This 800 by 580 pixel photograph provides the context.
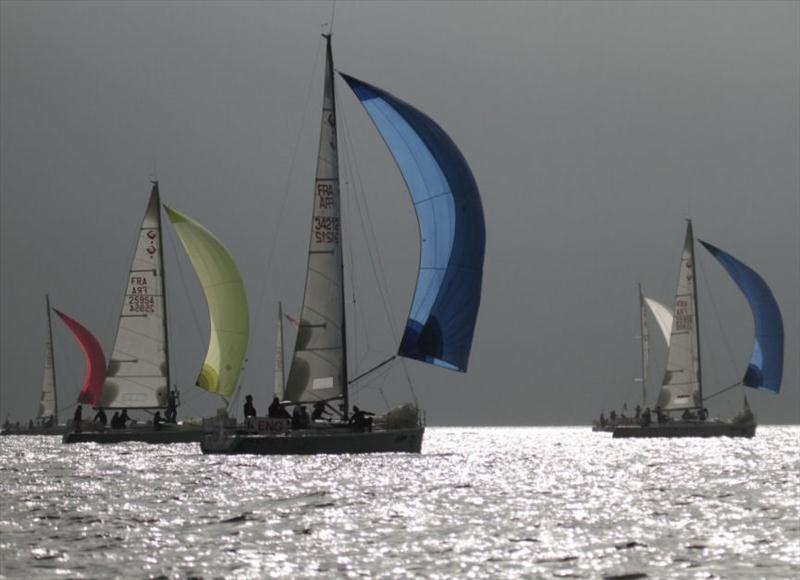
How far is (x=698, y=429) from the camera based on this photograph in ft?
244

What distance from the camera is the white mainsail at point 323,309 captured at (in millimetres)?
47375

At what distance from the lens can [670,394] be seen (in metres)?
77.6

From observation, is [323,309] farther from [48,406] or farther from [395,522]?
[48,406]

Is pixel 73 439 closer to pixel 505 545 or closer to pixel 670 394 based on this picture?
pixel 670 394

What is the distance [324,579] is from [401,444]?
25282 mm

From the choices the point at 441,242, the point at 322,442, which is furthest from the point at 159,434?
the point at 441,242

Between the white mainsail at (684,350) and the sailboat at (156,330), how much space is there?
23263 mm

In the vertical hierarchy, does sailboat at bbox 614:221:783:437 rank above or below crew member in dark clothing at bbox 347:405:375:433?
above

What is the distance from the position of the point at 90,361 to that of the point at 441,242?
49533 millimetres

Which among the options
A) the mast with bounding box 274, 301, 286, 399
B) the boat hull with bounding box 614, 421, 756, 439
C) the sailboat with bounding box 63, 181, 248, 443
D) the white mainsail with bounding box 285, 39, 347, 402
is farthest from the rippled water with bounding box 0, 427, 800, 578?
the mast with bounding box 274, 301, 286, 399

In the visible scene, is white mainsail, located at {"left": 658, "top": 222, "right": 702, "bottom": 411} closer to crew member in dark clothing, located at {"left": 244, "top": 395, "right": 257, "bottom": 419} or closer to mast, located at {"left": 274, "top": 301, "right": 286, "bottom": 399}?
mast, located at {"left": 274, "top": 301, "right": 286, "bottom": 399}

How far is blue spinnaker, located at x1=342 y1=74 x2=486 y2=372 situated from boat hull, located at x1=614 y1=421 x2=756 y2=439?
105 ft

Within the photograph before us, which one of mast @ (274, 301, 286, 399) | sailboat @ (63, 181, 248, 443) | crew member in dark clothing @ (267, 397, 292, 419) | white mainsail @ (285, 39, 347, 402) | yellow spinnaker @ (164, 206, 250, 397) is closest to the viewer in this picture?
crew member in dark clothing @ (267, 397, 292, 419)

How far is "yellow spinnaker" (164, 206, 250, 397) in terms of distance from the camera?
6569cm
